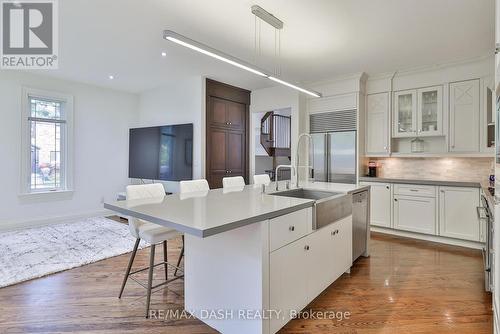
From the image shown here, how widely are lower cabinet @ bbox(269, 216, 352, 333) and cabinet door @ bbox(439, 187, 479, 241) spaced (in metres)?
2.13

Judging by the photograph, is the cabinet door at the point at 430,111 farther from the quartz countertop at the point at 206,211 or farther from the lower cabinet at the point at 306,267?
the quartz countertop at the point at 206,211

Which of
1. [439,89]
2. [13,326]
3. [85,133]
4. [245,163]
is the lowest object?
[13,326]

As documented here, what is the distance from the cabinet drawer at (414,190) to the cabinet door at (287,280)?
2967 mm

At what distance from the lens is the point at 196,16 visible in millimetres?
2836

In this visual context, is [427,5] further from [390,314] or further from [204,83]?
[204,83]

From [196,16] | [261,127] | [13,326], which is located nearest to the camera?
[13,326]

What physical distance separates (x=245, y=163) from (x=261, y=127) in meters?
1.29

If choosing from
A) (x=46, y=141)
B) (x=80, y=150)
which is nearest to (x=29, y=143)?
(x=46, y=141)

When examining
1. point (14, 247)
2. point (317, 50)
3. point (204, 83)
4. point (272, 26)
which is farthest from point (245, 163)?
point (14, 247)

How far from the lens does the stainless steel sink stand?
2248 millimetres

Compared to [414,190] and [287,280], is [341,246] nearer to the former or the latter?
[287,280]

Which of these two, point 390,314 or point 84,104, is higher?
point 84,104

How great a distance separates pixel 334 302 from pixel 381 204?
2.64 m

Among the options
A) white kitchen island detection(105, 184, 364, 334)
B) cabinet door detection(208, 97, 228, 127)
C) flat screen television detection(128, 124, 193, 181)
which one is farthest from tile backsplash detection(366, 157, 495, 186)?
flat screen television detection(128, 124, 193, 181)
